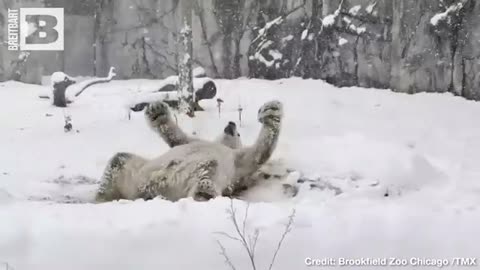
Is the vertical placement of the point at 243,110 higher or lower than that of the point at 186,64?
lower

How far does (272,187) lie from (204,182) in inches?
7.2

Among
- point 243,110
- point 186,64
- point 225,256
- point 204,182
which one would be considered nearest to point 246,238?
point 225,256

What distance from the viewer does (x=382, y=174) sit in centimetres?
169

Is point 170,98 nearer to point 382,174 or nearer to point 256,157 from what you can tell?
point 256,157

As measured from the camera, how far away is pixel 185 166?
1.74 metres

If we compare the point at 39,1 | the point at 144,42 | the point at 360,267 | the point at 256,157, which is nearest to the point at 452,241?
the point at 360,267

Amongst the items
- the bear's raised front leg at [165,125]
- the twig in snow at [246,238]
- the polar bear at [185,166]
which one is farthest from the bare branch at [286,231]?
the bear's raised front leg at [165,125]

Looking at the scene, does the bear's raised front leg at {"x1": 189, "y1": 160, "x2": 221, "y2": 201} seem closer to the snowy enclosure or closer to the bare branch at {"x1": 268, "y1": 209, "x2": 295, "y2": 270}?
the snowy enclosure

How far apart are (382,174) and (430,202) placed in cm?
14

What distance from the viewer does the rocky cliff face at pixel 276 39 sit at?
1.79m

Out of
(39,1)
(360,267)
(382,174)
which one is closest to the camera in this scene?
(360,267)

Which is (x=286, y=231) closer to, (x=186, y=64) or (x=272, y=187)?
(x=272, y=187)

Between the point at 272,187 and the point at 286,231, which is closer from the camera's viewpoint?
the point at 286,231

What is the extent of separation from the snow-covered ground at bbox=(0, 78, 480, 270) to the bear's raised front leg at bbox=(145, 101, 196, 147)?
2 centimetres
